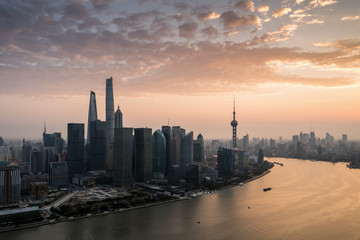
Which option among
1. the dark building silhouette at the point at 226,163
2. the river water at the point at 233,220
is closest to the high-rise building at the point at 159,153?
Answer: the dark building silhouette at the point at 226,163

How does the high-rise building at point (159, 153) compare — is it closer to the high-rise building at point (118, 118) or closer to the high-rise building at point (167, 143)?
the high-rise building at point (167, 143)

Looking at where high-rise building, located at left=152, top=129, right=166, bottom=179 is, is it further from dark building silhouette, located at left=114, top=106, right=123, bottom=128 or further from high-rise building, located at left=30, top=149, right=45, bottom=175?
dark building silhouette, located at left=114, top=106, right=123, bottom=128

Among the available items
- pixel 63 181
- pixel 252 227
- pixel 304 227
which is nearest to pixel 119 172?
pixel 63 181

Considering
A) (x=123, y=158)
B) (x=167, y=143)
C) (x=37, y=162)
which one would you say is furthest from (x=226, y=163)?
Result: (x=37, y=162)

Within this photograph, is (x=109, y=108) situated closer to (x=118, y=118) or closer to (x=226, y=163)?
(x=118, y=118)

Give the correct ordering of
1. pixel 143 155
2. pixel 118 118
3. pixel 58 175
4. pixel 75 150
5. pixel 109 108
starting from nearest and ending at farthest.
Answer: pixel 58 175, pixel 143 155, pixel 75 150, pixel 109 108, pixel 118 118

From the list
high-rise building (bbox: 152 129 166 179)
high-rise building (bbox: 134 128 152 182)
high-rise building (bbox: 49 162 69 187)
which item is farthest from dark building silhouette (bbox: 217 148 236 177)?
high-rise building (bbox: 49 162 69 187)
